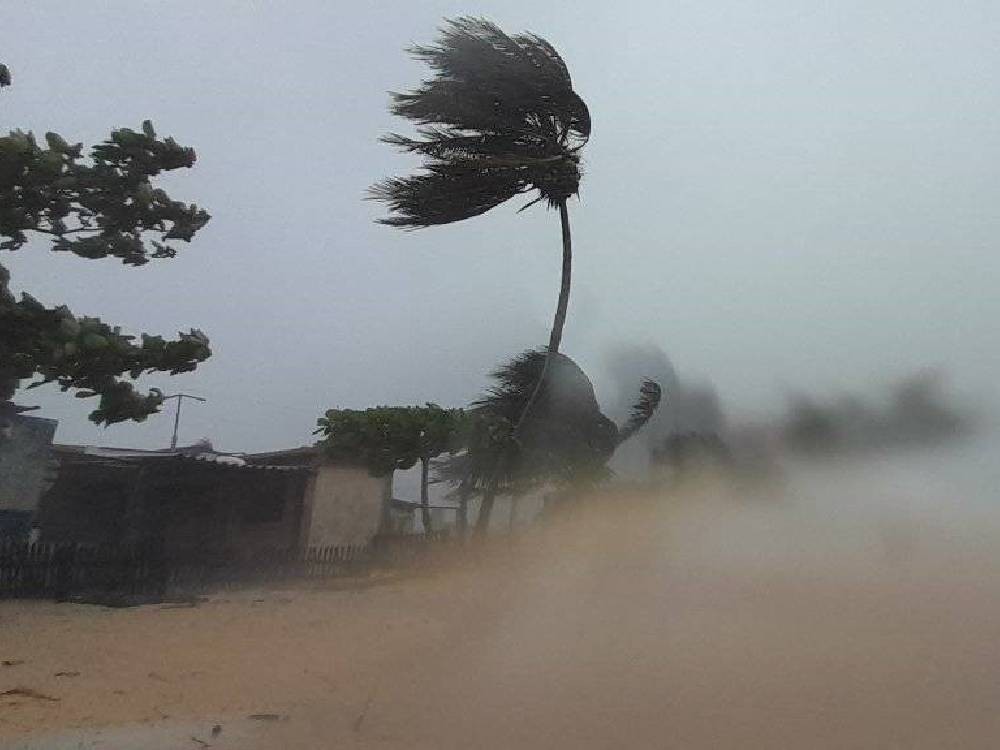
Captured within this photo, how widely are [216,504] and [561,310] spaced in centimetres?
1194

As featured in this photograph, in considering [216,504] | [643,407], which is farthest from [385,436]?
[643,407]

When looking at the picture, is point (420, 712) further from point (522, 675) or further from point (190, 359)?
point (190, 359)

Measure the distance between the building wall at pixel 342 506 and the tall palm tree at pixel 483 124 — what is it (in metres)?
11.7

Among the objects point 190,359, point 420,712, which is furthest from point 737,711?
point 190,359

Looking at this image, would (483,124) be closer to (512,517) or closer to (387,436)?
(512,517)

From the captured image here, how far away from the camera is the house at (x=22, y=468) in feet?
49.7

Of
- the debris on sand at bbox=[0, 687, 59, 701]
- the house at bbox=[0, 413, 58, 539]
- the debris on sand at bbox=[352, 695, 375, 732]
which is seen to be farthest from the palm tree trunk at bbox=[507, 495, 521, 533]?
the house at bbox=[0, 413, 58, 539]

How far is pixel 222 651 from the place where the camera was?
24.0 feet

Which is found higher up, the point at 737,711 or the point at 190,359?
the point at 190,359

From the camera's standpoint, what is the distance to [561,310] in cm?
841

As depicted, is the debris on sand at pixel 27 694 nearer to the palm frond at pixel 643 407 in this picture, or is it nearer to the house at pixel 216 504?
the palm frond at pixel 643 407

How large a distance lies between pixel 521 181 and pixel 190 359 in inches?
185

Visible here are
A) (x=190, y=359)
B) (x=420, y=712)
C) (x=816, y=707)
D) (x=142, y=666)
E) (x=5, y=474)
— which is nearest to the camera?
(x=816, y=707)

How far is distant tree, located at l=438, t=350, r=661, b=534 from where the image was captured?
24.8ft
